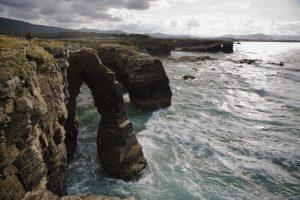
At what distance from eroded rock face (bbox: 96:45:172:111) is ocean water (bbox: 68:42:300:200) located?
65.8 inches

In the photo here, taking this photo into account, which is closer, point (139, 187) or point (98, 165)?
point (139, 187)

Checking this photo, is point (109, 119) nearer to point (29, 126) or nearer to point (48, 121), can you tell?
point (48, 121)

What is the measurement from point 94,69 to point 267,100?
139 feet

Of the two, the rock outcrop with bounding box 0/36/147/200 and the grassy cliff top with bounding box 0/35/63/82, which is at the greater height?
the grassy cliff top with bounding box 0/35/63/82

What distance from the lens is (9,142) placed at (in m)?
14.0

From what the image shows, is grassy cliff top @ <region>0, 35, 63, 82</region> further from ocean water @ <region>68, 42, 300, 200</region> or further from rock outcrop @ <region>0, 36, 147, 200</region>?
ocean water @ <region>68, 42, 300, 200</region>

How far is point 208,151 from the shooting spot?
31.9m

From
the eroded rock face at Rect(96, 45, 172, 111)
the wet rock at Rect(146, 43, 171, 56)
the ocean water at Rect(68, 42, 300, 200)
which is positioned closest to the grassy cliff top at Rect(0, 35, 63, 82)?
the ocean water at Rect(68, 42, 300, 200)

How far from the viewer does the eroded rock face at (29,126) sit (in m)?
13.9

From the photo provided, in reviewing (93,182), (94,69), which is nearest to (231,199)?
(93,182)

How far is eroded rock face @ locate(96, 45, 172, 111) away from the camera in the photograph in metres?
44.9

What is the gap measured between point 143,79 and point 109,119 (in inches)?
741

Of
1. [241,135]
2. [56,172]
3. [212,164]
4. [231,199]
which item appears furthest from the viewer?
[241,135]

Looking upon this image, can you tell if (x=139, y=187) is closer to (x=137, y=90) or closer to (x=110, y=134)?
(x=110, y=134)
